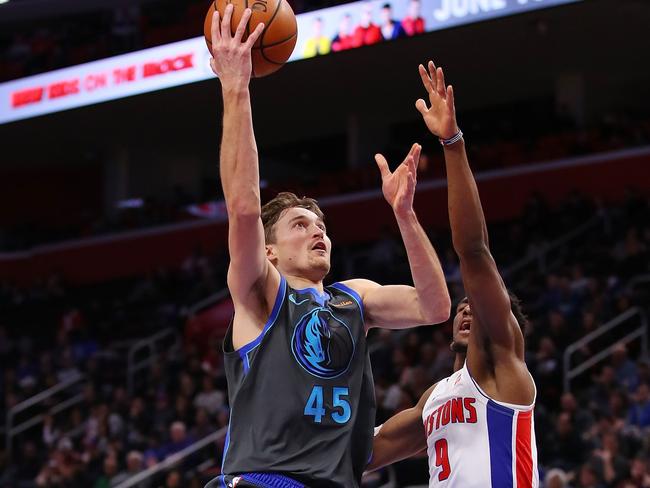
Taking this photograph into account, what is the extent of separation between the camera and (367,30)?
1528cm

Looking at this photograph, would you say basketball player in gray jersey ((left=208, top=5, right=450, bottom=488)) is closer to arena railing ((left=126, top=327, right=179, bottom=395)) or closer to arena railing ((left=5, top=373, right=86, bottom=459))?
arena railing ((left=126, top=327, right=179, bottom=395))

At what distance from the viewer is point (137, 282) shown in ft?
69.9

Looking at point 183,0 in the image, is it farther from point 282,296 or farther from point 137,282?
point 282,296

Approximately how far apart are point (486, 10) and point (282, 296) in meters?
11.2

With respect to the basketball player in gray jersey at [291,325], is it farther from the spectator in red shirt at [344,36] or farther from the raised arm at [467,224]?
the spectator in red shirt at [344,36]

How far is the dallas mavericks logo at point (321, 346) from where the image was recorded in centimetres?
403

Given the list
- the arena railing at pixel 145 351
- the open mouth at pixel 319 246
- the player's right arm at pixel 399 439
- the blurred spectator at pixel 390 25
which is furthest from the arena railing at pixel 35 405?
the open mouth at pixel 319 246

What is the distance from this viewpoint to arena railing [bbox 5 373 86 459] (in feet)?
55.5

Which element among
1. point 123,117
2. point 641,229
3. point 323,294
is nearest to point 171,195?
point 123,117

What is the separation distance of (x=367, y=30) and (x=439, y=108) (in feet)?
36.4

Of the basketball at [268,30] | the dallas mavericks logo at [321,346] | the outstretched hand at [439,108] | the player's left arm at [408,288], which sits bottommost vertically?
the dallas mavericks logo at [321,346]

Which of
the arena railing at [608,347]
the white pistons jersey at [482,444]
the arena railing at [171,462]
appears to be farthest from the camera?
the arena railing at [171,462]

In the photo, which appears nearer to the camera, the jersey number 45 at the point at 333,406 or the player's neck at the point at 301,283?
the jersey number 45 at the point at 333,406

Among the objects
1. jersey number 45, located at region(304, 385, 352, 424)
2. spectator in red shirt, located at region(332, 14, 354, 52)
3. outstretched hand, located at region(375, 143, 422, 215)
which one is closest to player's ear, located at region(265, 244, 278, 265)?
outstretched hand, located at region(375, 143, 422, 215)
